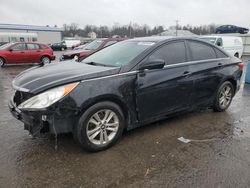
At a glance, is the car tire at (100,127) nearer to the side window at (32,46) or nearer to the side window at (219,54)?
the side window at (219,54)

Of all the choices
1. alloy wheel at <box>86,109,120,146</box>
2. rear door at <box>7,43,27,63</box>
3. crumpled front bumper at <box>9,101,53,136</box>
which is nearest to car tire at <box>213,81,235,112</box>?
alloy wheel at <box>86,109,120,146</box>

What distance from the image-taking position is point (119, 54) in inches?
170

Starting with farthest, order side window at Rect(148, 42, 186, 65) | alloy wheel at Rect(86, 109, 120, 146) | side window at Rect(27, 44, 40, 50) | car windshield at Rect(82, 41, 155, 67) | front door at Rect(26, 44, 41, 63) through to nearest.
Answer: side window at Rect(27, 44, 40, 50)
front door at Rect(26, 44, 41, 63)
side window at Rect(148, 42, 186, 65)
car windshield at Rect(82, 41, 155, 67)
alloy wheel at Rect(86, 109, 120, 146)

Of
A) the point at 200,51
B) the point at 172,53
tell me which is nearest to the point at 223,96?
the point at 200,51

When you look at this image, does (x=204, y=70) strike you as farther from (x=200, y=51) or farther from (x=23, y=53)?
(x=23, y=53)

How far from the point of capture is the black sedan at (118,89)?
3.18 metres

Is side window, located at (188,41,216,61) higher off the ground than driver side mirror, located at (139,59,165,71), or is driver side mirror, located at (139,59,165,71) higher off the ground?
side window, located at (188,41,216,61)

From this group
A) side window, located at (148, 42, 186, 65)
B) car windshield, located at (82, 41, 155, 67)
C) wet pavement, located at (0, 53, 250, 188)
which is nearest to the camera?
wet pavement, located at (0, 53, 250, 188)

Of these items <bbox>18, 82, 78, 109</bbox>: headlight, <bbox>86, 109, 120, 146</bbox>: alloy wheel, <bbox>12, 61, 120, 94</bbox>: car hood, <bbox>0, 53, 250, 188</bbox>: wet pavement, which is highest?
<bbox>12, 61, 120, 94</bbox>: car hood

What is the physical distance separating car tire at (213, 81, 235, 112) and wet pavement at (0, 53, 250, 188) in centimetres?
70

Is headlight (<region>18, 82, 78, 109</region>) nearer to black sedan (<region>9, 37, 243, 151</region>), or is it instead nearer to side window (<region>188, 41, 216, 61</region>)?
black sedan (<region>9, 37, 243, 151</region>)

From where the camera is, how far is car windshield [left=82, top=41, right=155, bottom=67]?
4024mm

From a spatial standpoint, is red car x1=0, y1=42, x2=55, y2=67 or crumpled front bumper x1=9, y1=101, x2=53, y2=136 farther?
red car x1=0, y1=42, x2=55, y2=67

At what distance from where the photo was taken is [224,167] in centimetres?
320
